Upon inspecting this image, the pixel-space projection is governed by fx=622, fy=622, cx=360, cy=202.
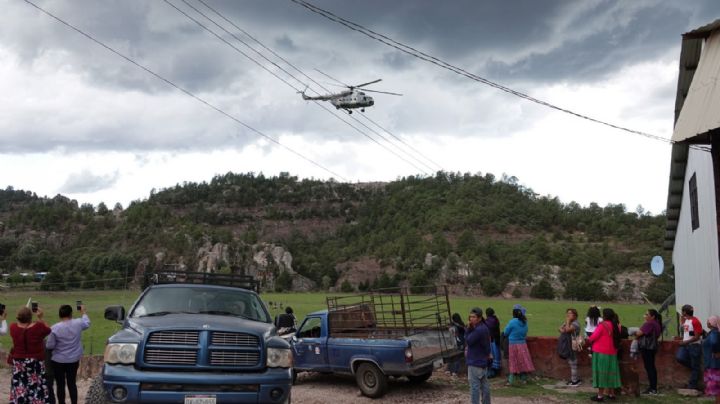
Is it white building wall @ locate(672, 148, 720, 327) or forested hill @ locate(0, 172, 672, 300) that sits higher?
forested hill @ locate(0, 172, 672, 300)

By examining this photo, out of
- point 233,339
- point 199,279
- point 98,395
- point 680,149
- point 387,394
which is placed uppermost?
point 680,149

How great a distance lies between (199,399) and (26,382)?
3828 millimetres

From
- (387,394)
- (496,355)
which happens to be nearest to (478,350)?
(387,394)

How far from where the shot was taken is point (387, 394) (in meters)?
13.2

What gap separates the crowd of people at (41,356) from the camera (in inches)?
356

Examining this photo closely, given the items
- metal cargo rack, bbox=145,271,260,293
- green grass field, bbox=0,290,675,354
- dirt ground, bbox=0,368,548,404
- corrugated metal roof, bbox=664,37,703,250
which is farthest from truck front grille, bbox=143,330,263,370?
green grass field, bbox=0,290,675,354

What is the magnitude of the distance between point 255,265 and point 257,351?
139 metres

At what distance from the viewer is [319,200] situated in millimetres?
188875

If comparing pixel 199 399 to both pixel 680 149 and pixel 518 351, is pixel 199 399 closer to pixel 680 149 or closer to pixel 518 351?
pixel 518 351

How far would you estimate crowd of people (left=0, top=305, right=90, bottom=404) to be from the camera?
904 cm

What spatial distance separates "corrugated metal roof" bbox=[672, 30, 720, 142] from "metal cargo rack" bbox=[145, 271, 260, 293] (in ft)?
24.2

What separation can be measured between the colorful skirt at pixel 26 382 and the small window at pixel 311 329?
6.38 meters

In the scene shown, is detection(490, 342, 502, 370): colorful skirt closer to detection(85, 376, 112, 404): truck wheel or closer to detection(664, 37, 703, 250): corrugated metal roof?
detection(664, 37, 703, 250): corrugated metal roof

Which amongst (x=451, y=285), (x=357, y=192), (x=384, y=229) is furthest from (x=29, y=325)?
(x=357, y=192)
